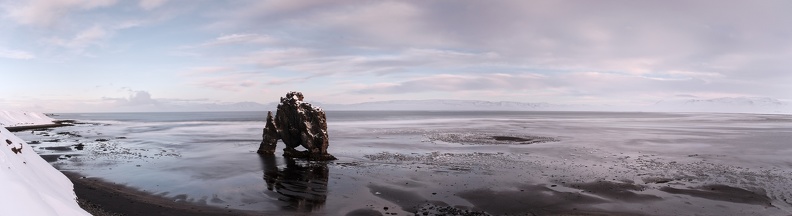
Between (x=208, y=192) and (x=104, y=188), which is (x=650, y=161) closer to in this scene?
(x=208, y=192)

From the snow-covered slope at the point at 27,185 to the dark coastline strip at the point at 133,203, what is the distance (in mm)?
1869

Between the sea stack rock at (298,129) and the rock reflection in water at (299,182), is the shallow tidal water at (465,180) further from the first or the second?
the sea stack rock at (298,129)

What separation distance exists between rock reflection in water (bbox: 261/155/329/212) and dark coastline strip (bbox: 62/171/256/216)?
10.4ft

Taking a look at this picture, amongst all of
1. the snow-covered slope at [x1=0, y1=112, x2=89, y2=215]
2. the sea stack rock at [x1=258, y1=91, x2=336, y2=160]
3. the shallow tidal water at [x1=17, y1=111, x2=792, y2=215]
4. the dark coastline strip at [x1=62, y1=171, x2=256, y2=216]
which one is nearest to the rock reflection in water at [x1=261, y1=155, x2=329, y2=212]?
the shallow tidal water at [x1=17, y1=111, x2=792, y2=215]

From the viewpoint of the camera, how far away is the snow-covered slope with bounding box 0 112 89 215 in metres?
11.3

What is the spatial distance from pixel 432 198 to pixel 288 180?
37.1ft

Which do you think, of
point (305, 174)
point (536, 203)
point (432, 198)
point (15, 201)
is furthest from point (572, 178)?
point (15, 201)

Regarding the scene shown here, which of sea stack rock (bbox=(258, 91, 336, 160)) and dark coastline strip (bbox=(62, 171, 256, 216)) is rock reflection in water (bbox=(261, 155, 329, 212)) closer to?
sea stack rock (bbox=(258, 91, 336, 160))

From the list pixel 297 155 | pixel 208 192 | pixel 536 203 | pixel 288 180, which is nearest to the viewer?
pixel 536 203

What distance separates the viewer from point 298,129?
42719 millimetres

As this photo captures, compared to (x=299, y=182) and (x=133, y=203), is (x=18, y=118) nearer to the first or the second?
(x=133, y=203)

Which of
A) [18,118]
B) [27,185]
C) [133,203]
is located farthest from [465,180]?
[18,118]

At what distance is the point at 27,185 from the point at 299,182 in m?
16.1

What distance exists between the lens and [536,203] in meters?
22.3
